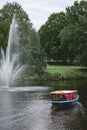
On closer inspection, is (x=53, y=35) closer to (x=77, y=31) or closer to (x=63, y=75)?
(x=77, y=31)

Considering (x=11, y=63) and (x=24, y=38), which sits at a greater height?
(x=24, y=38)

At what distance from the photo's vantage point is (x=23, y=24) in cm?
11256

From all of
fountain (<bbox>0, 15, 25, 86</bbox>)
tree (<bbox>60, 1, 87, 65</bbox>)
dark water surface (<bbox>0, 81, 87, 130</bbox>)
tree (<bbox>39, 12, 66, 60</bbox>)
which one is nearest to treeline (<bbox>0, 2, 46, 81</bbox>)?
fountain (<bbox>0, 15, 25, 86</bbox>)

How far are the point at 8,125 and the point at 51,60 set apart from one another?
366 ft

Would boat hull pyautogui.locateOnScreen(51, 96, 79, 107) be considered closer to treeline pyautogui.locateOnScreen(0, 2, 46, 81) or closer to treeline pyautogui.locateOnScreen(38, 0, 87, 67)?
treeline pyautogui.locateOnScreen(0, 2, 46, 81)

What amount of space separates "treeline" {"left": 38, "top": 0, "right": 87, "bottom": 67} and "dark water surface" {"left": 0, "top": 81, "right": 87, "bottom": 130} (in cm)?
4558

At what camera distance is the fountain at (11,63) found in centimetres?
8081

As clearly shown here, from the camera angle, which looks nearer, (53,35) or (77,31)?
(77,31)

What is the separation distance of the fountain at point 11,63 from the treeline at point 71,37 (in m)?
15.8

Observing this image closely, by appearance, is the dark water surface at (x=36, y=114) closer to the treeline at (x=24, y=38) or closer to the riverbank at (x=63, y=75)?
the treeline at (x=24, y=38)

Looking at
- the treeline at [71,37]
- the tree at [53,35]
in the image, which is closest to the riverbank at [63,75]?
the treeline at [71,37]

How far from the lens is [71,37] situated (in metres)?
109

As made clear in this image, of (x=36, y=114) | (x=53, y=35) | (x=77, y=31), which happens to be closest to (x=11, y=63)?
(x=77, y=31)

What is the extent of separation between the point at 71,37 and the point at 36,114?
6524cm
